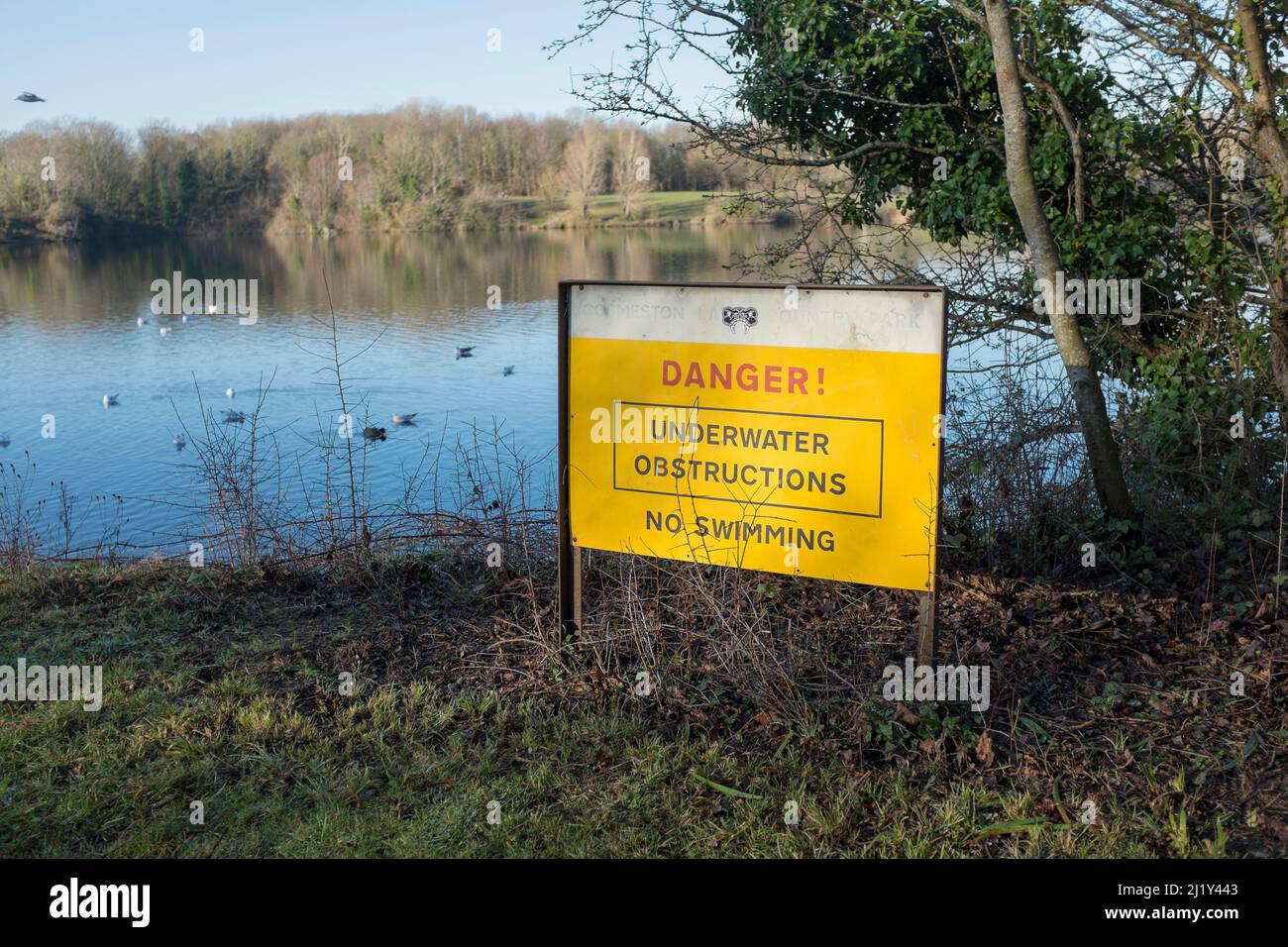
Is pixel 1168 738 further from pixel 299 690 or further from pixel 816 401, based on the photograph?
pixel 299 690

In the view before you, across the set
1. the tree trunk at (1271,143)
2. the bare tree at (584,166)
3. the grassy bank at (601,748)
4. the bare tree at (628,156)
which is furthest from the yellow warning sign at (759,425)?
the bare tree at (584,166)

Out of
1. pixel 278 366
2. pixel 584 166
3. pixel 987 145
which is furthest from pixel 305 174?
pixel 987 145

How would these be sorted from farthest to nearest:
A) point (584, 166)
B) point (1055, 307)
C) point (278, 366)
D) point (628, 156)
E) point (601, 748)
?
point (584, 166) < point (628, 156) < point (278, 366) < point (1055, 307) < point (601, 748)

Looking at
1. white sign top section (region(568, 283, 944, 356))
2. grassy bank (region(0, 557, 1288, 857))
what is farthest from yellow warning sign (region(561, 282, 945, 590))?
grassy bank (region(0, 557, 1288, 857))

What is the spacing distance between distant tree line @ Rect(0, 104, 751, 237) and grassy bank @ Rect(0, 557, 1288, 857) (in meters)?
53.7

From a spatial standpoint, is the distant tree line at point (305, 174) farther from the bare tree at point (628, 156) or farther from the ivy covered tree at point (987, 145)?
the ivy covered tree at point (987, 145)

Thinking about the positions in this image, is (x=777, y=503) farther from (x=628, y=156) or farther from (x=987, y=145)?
(x=628, y=156)

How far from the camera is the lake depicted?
55.3ft

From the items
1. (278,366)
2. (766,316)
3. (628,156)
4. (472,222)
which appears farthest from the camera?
(472,222)

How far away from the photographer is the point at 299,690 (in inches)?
204

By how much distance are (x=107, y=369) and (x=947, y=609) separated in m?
27.5

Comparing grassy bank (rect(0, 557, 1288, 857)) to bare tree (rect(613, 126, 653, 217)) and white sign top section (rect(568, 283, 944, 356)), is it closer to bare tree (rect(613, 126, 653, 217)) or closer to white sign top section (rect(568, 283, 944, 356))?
white sign top section (rect(568, 283, 944, 356))

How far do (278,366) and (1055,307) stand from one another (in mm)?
24427

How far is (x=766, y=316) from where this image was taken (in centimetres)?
501
